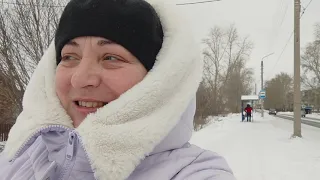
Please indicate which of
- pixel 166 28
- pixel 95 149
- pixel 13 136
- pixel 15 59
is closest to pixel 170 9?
pixel 166 28

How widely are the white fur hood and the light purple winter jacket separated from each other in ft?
0.09

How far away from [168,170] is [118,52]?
0.45m

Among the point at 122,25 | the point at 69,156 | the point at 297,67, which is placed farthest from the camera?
the point at 297,67

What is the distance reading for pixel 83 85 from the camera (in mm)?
1072

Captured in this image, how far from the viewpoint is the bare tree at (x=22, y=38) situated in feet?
34.0

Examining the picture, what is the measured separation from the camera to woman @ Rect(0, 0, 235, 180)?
0.99 metres

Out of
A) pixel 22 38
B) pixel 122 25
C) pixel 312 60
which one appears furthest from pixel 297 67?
pixel 312 60

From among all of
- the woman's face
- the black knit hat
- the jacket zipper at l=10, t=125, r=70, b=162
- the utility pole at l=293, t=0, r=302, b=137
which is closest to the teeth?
the woman's face

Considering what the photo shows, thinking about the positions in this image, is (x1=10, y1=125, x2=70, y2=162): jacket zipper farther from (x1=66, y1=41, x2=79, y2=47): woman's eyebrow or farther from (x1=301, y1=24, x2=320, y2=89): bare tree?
(x1=301, y1=24, x2=320, y2=89): bare tree

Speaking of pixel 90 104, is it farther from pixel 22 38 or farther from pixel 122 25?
pixel 22 38

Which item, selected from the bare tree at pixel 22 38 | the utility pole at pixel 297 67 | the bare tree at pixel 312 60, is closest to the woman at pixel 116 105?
the bare tree at pixel 22 38

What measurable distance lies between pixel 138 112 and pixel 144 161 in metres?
0.16

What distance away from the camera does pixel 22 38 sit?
10641 millimetres

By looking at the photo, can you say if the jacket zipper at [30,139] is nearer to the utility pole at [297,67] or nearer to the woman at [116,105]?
the woman at [116,105]
